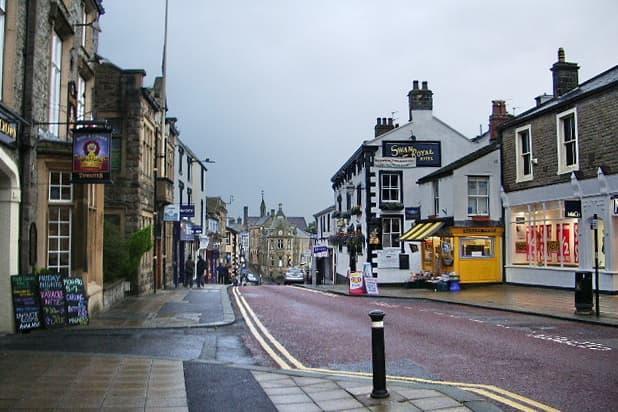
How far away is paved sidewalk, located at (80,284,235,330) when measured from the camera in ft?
43.5

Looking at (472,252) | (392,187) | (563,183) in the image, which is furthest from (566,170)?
(392,187)

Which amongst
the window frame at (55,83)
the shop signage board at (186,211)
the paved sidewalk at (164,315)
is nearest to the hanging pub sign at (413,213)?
the shop signage board at (186,211)

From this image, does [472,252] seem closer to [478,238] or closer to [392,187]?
[478,238]

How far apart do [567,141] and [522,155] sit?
129 inches

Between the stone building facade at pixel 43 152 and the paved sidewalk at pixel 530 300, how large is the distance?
1216cm

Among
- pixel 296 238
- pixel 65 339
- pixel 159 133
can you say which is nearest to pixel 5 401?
pixel 65 339

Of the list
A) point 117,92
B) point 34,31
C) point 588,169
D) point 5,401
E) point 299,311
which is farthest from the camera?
point 117,92

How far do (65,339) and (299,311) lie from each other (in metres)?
7.87

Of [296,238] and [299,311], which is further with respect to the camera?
[296,238]

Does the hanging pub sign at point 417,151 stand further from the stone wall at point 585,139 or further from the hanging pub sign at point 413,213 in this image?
the stone wall at point 585,139

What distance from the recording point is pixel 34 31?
11.9 m

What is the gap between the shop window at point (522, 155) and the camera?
81.5 ft

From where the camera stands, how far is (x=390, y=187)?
116 feet

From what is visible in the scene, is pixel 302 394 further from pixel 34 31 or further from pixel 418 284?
pixel 418 284
